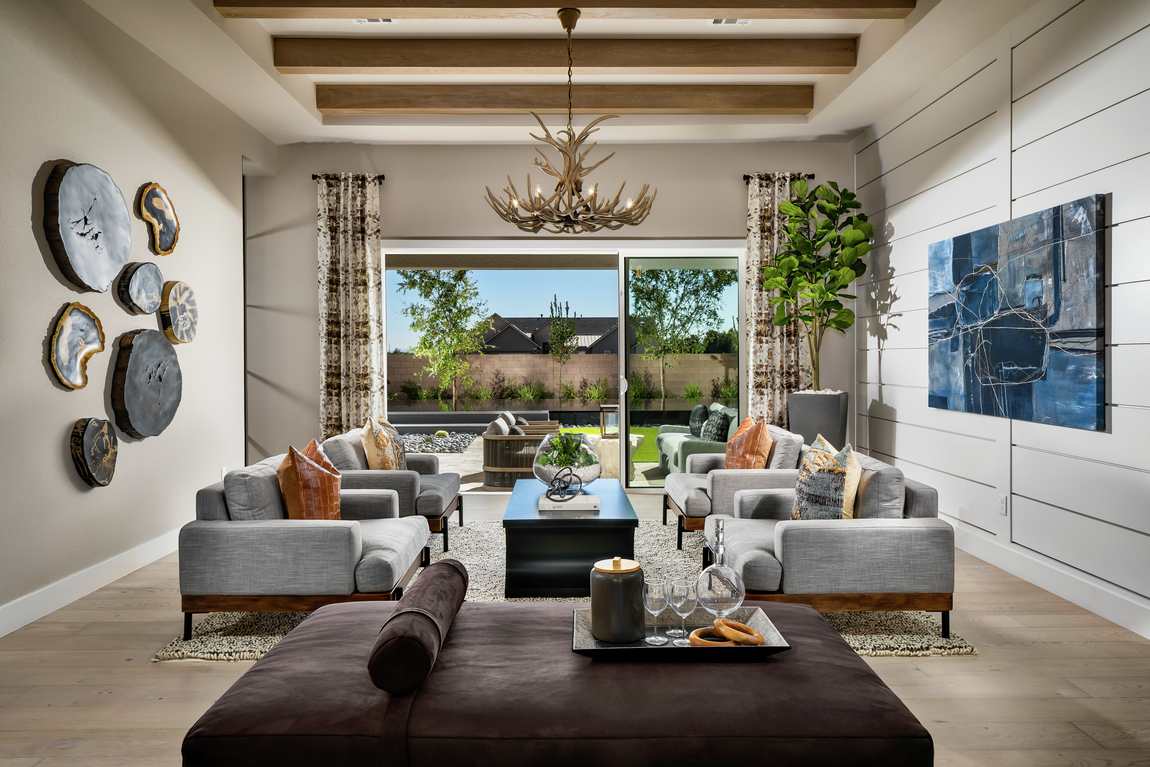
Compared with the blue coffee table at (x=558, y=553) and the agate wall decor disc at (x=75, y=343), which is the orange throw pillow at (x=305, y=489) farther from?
the agate wall decor disc at (x=75, y=343)

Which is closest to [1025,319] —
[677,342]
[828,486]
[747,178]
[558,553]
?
[828,486]

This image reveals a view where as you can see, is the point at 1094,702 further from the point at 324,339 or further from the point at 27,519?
the point at 324,339

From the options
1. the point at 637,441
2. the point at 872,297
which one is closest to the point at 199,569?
the point at 637,441

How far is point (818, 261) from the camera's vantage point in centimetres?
574

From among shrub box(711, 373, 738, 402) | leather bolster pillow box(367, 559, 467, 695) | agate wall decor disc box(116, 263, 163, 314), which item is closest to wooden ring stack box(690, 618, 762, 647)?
leather bolster pillow box(367, 559, 467, 695)

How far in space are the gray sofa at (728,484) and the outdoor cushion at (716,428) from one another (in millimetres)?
1345

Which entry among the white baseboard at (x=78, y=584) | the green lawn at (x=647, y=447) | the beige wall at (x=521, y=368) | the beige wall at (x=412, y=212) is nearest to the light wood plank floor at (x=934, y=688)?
the white baseboard at (x=78, y=584)

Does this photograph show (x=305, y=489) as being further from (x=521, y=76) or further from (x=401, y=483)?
(x=521, y=76)

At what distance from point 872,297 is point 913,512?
3049mm

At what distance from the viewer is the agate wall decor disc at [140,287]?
156 inches

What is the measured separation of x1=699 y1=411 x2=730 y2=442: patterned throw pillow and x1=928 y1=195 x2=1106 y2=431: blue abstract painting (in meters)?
1.74

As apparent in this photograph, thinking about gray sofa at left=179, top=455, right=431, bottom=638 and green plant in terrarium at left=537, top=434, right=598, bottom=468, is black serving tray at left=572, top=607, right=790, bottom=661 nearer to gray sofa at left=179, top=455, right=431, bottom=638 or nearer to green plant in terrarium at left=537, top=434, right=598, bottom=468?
gray sofa at left=179, top=455, right=431, bottom=638

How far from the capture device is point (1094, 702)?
249 cm

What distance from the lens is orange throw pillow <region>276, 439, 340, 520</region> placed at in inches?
128
